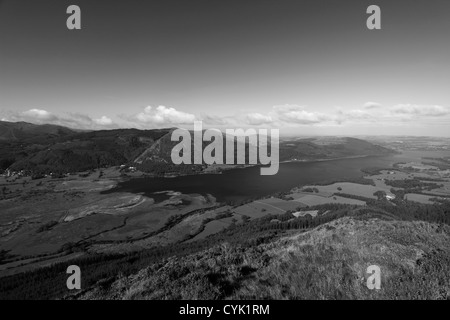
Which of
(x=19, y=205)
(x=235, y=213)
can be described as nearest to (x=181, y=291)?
(x=235, y=213)

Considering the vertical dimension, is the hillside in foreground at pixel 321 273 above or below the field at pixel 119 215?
above

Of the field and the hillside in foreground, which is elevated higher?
the hillside in foreground

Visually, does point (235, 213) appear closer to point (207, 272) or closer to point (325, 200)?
point (325, 200)

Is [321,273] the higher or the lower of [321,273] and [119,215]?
the higher

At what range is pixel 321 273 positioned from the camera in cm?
1390

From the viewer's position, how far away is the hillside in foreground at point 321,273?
1173cm

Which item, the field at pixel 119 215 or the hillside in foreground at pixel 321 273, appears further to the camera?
the field at pixel 119 215

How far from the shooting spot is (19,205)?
414 ft

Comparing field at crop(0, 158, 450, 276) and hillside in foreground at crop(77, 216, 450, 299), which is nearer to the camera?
hillside in foreground at crop(77, 216, 450, 299)

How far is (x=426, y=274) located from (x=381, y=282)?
9.17 ft

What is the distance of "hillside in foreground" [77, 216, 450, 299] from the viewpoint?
38.5 ft

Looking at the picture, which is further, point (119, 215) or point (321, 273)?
point (119, 215)
